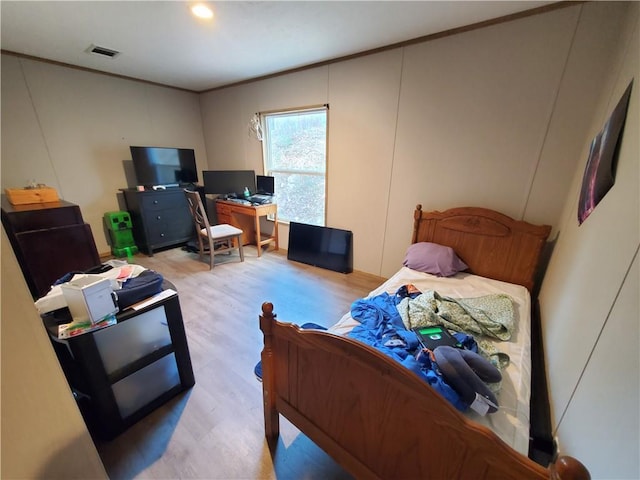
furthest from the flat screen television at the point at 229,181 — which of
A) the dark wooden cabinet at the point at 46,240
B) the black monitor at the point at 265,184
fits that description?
the dark wooden cabinet at the point at 46,240

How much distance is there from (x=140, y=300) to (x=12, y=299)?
807 millimetres

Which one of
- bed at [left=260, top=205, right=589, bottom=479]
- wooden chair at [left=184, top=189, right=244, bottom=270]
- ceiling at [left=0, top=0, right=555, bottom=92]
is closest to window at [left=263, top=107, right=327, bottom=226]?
ceiling at [left=0, top=0, right=555, bottom=92]

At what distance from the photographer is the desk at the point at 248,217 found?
3588mm

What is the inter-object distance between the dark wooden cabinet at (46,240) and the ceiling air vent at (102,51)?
1.61 m

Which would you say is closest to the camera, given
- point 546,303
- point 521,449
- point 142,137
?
point 521,449

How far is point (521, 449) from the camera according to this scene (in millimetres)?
864

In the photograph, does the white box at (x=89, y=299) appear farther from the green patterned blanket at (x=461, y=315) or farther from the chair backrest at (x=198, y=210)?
the chair backrest at (x=198, y=210)

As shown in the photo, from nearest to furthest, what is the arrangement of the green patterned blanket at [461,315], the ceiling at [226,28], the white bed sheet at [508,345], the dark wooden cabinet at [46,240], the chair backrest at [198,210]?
the white bed sheet at [508,345] < the green patterned blanket at [461,315] < the ceiling at [226,28] < the dark wooden cabinet at [46,240] < the chair backrest at [198,210]

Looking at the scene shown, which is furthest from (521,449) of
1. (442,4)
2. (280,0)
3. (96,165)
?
(96,165)

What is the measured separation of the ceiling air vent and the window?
1.72 metres

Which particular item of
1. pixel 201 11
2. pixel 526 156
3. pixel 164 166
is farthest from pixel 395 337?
pixel 164 166

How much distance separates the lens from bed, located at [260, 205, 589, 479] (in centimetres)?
67

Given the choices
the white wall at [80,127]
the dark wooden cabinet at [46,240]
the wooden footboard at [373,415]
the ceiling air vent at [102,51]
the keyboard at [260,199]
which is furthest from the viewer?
the keyboard at [260,199]

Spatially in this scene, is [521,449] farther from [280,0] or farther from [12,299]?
[280,0]
